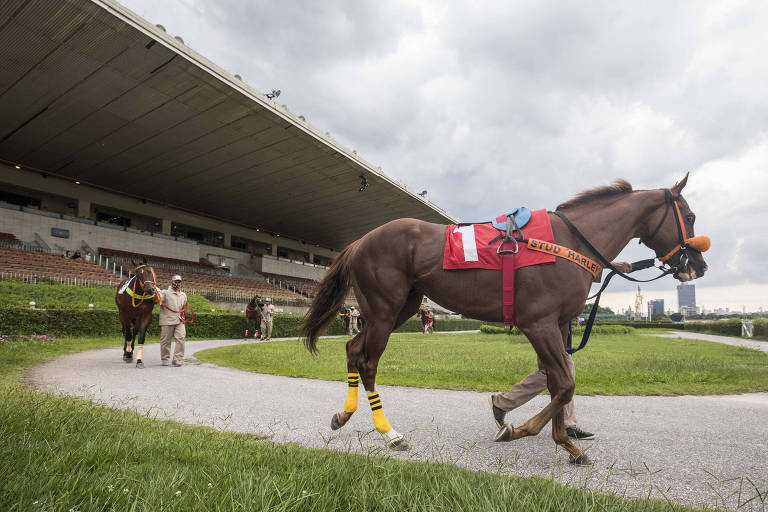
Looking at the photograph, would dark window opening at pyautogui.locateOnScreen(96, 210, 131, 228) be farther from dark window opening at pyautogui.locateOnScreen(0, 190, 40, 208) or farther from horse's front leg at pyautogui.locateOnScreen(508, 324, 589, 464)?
horse's front leg at pyautogui.locateOnScreen(508, 324, 589, 464)

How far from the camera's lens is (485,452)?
3404mm

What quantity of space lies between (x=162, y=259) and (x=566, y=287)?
128ft

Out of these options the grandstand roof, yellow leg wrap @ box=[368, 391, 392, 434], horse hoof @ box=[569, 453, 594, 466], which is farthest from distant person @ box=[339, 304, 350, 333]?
horse hoof @ box=[569, 453, 594, 466]

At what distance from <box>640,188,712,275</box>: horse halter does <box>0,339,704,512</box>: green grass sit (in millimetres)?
2532

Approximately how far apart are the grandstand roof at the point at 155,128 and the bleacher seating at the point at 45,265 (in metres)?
7.19

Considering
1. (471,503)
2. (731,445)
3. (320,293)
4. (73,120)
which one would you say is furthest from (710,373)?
(73,120)

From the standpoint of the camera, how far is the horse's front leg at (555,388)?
3238 millimetres

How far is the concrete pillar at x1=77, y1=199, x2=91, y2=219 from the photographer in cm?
3391

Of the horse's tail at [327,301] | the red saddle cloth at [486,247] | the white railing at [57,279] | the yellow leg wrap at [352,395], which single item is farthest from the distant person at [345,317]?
the red saddle cloth at [486,247]

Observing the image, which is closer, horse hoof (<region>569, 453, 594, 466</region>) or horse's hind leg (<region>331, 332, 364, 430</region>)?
horse hoof (<region>569, 453, 594, 466</region>)

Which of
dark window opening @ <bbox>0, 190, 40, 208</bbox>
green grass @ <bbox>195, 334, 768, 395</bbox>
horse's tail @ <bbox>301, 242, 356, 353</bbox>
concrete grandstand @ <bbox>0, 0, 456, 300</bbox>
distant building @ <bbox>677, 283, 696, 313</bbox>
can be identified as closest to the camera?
horse's tail @ <bbox>301, 242, 356, 353</bbox>

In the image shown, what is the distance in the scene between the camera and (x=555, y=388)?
329cm

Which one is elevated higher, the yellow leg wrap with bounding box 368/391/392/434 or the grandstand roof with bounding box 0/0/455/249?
the grandstand roof with bounding box 0/0/455/249

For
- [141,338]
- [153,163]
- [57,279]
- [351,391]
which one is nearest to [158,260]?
[153,163]
